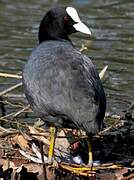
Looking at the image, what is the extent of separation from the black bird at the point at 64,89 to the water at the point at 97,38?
1.92 m

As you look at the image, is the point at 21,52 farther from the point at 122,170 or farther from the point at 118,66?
the point at 122,170

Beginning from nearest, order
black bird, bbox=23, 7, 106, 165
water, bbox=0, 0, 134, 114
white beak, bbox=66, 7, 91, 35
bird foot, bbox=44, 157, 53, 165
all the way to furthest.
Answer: black bird, bbox=23, 7, 106, 165
bird foot, bbox=44, 157, 53, 165
white beak, bbox=66, 7, 91, 35
water, bbox=0, 0, 134, 114

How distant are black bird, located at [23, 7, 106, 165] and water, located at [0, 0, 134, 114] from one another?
6.29ft

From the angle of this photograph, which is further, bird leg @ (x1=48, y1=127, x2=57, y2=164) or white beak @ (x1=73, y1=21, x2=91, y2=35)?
white beak @ (x1=73, y1=21, x2=91, y2=35)

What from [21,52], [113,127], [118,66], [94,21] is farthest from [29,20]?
[113,127]

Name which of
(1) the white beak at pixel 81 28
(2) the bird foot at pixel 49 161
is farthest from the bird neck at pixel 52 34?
(2) the bird foot at pixel 49 161

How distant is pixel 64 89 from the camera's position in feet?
18.2

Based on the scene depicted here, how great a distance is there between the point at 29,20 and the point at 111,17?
1.20m

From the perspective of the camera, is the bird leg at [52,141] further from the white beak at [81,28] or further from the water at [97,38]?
the water at [97,38]

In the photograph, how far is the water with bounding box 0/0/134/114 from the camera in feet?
28.7

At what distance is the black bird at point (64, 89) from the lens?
5480 mm

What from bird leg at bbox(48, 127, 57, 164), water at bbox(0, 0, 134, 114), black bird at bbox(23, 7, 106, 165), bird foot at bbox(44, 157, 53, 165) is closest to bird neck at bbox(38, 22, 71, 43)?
black bird at bbox(23, 7, 106, 165)

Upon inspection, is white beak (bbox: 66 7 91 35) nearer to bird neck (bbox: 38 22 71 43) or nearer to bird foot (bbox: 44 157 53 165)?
bird neck (bbox: 38 22 71 43)

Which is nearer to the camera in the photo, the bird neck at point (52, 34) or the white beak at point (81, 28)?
the white beak at point (81, 28)
